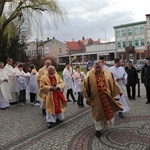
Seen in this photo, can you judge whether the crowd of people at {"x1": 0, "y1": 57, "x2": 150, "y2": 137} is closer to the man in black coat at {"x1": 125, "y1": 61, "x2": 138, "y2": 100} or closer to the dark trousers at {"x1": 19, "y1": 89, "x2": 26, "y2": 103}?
the dark trousers at {"x1": 19, "y1": 89, "x2": 26, "y2": 103}

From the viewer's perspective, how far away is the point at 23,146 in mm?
5758

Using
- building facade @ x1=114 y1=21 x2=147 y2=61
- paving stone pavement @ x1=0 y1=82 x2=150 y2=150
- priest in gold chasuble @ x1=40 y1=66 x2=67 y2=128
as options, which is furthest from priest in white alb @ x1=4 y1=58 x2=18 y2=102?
building facade @ x1=114 y1=21 x2=147 y2=61

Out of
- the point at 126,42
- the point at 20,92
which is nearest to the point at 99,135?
the point at 20,92

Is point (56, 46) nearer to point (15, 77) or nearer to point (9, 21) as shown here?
point (9, 21)

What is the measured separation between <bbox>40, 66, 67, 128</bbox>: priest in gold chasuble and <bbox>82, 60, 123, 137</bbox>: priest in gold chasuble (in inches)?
53.4

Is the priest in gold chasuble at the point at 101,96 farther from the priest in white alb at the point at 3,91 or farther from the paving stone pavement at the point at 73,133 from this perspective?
the priest in white alb at the point at 3,91

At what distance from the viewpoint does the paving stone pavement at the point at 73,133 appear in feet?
18.2

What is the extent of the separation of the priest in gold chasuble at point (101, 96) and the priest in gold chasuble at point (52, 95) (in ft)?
4.45

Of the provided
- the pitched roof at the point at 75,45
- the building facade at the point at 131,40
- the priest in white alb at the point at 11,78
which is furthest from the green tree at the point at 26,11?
the pitched roof at the point at 75,45

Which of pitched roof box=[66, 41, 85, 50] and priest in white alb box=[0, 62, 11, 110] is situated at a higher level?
pitched roof box=[66, 41, 85, 50]

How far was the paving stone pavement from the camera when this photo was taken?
18.2 feet

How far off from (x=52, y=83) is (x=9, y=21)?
1212 centimetres

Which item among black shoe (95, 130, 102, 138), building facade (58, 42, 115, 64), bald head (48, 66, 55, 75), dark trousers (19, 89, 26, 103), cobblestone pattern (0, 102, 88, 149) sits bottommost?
cobblestone pattern (0, 102, 88, 149)

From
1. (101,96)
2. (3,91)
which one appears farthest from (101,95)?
(3,91)
